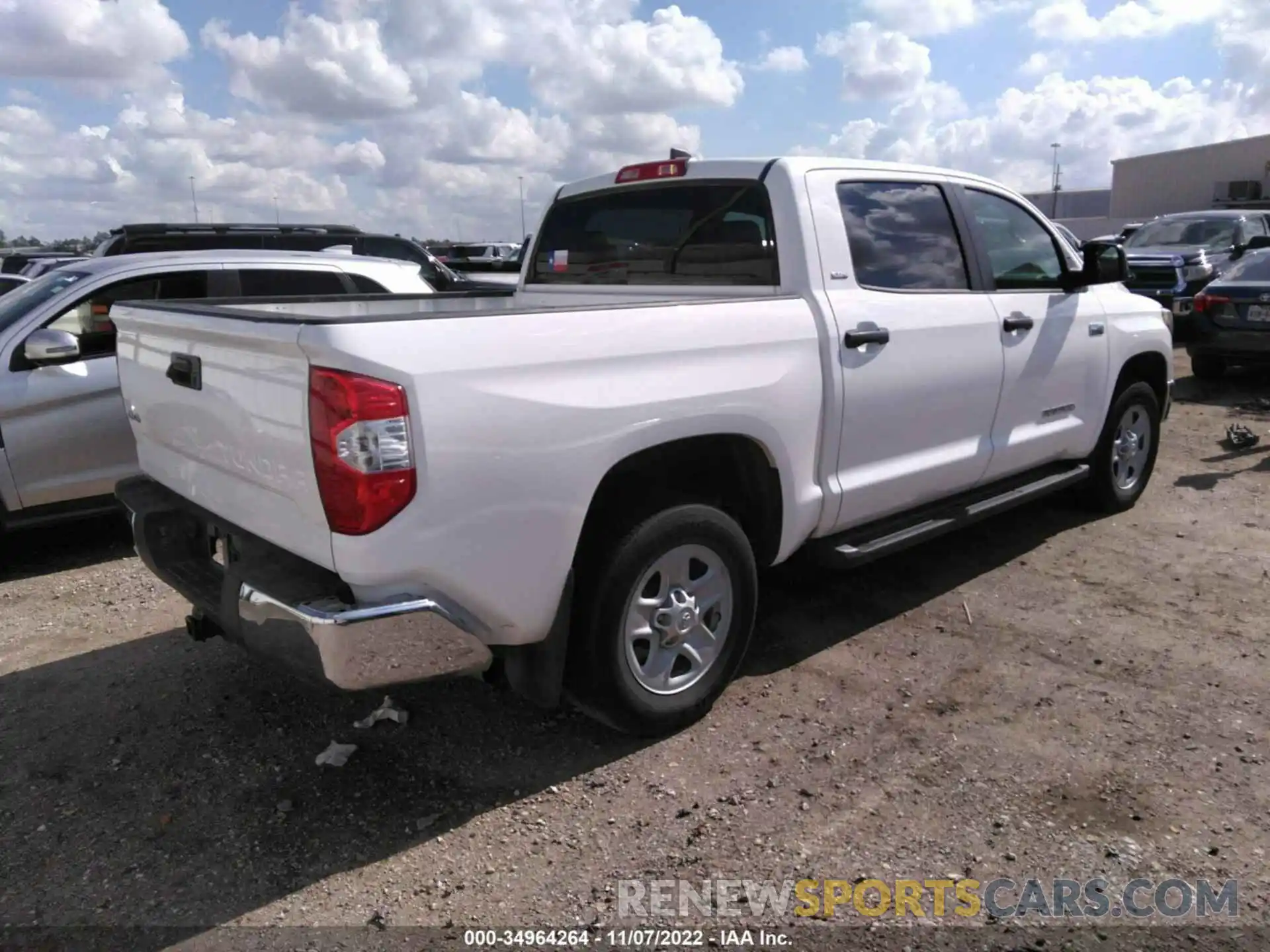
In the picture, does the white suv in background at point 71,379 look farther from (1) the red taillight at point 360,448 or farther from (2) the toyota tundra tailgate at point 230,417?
(1) the red taillight at point 360,448

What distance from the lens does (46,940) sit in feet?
8.39

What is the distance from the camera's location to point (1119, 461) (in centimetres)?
598

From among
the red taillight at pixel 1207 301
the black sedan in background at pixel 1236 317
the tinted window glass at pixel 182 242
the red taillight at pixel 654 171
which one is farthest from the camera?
the tinted window glass at pixel 182 242

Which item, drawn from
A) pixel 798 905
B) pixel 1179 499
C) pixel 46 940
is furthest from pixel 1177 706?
pixel 46 940

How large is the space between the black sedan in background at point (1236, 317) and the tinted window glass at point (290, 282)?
870 centimetres

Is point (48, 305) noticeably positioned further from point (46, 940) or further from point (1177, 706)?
point (1177, 706)

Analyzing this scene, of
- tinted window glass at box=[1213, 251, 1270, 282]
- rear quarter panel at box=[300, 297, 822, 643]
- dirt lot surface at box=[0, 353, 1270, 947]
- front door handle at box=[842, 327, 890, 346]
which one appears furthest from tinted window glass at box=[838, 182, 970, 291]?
tinted window glass at box=[1213, 251, 1270, 282]

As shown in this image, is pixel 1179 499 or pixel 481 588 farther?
pixel 1179 499

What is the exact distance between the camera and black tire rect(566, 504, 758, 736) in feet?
10.3

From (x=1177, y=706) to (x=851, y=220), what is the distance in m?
2.24

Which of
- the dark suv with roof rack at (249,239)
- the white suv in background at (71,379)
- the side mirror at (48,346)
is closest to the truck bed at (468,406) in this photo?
the side mirror at (48,346)

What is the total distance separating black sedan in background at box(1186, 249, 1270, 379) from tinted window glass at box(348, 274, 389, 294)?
8.43 m

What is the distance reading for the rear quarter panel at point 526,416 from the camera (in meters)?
2.58

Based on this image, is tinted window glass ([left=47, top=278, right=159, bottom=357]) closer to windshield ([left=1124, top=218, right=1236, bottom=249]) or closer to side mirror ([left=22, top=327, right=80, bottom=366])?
side mirror ([left=22, top=327, right=80, bottom=366])
